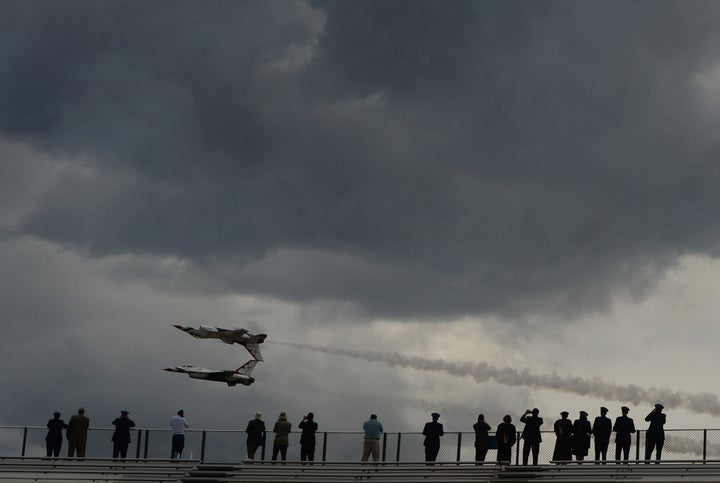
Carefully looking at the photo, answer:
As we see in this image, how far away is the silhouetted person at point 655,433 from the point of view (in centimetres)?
3822

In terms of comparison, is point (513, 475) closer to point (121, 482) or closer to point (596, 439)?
point (596, 439)

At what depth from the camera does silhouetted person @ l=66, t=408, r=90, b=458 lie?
1594 inches

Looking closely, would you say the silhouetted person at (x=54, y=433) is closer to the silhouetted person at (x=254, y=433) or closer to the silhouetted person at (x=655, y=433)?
the silhouetted person at (x=254, y=433)

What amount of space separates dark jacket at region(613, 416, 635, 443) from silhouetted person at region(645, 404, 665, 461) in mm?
563

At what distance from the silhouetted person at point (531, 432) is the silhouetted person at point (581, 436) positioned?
117 centimetres

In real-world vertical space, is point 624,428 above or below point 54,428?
above

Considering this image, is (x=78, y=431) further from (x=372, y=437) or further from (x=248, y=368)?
(x=248, y=368)

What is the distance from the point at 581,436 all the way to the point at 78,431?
52.3 feet

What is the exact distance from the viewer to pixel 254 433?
135 ft

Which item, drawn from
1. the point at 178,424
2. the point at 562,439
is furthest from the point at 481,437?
the point at 178,424

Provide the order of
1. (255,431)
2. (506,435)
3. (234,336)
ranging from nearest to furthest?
(506,435) → (255,431) → (234,336)

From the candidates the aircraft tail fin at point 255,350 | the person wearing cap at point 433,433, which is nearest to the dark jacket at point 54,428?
the person wearing cap at point 433,433

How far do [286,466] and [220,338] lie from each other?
30.4m

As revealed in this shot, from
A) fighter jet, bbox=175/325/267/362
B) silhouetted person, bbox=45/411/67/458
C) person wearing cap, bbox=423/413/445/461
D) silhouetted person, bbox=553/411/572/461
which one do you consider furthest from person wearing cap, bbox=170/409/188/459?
fighter jet, bbox=175/325/267/362
